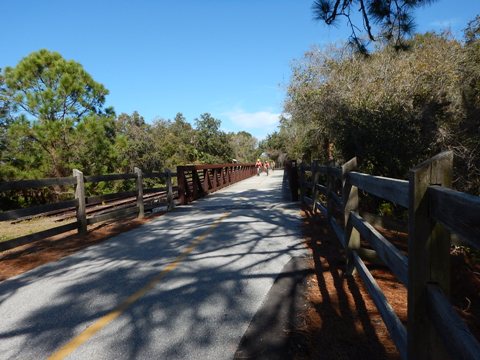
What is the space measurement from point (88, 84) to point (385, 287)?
2038 cm

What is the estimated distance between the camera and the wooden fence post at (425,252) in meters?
2.18

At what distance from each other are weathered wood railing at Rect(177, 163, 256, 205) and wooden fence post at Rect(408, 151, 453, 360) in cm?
1217

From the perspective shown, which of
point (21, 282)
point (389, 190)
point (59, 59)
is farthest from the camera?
point (59, 59)

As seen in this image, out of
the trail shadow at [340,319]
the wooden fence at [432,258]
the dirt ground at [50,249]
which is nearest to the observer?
the wooden fence at [432,258]

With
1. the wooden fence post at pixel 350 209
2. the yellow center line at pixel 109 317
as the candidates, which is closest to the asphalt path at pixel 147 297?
the yellow center line at pixel 109 317

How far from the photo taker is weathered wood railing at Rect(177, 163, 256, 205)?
14.3 m

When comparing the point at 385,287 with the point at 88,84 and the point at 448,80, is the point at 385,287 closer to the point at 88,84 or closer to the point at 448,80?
the point at 448,80

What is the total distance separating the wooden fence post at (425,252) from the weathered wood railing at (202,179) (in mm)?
12171

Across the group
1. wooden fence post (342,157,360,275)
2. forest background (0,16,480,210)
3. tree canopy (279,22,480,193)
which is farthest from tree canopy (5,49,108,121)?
wooden fence post (342,157,360,275)

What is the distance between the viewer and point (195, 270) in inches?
213

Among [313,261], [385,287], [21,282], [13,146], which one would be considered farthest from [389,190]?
[13,146]

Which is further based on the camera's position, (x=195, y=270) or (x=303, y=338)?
(x=195, y=270)

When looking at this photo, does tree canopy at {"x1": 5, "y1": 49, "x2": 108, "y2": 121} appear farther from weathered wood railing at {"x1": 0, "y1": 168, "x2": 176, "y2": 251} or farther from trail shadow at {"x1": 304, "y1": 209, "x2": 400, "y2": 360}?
trail shadow at {"x1": 304, "y1": 209, "x2": 400, "y2": 360}

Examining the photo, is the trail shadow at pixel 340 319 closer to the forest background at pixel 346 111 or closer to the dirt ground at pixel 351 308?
the dirt ground at pixel 351 308
